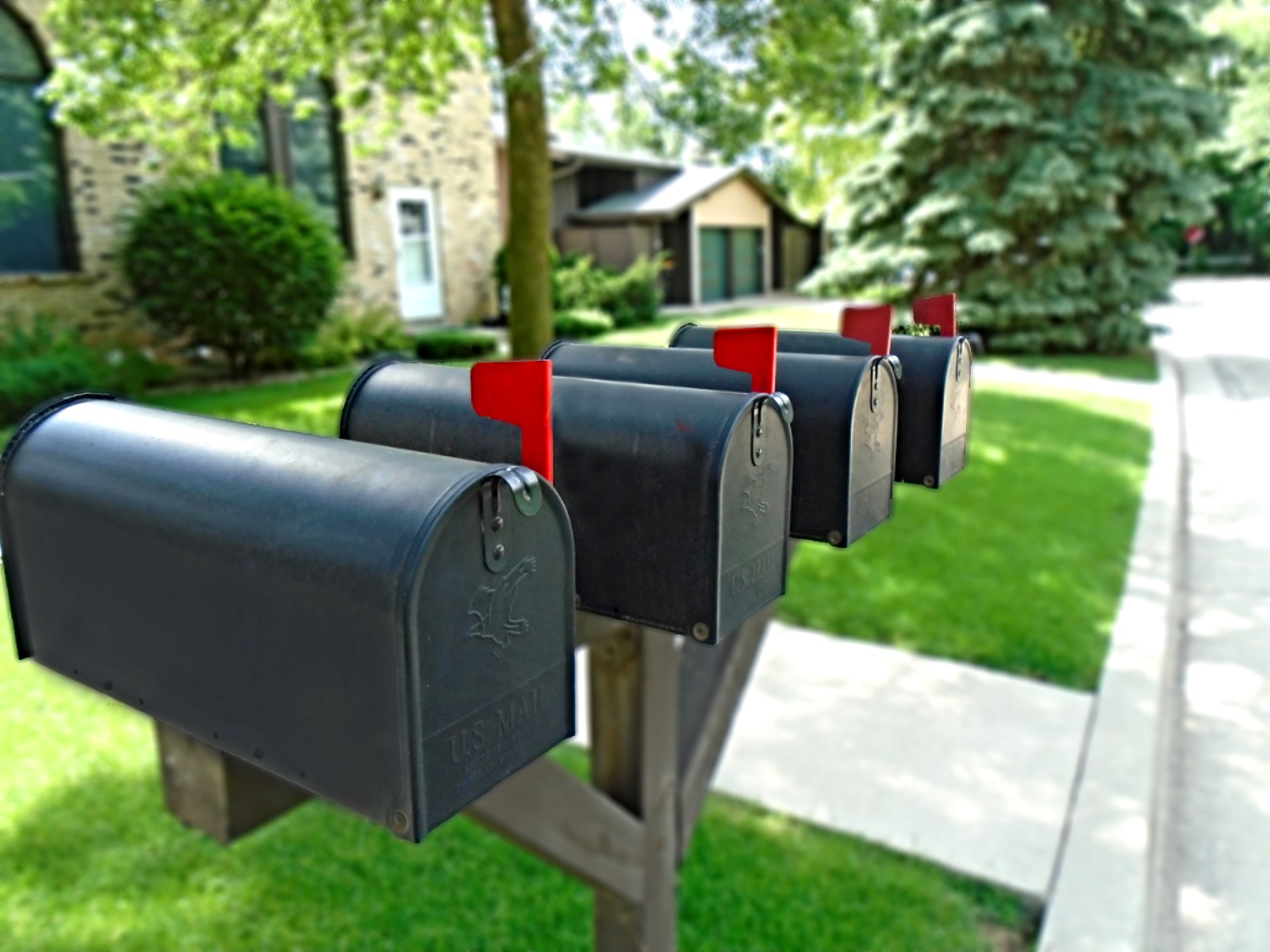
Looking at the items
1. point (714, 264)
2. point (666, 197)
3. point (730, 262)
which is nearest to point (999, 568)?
point (666, 197)

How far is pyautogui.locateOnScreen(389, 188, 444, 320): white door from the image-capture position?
15492 millimetres

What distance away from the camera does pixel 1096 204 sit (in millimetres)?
13258

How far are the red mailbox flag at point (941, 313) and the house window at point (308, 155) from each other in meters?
11.9

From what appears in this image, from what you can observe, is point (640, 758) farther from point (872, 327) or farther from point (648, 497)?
point (648, 497)

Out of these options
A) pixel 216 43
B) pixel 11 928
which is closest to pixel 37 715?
pixel 11 928

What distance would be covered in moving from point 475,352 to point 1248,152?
19492 millimetres

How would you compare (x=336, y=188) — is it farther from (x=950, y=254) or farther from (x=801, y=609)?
(x=801, y=609)

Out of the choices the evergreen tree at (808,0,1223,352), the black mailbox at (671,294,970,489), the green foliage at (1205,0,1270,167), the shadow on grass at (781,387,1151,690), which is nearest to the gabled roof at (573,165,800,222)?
the evergreen tree at (808,0,1223,352)

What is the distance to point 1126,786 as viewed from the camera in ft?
11.4

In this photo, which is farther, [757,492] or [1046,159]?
[1046,159]

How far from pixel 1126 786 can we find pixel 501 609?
→ 11.4 ft

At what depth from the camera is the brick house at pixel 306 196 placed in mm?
9875

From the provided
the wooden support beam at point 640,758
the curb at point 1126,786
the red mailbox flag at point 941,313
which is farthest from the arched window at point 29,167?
the red mailbox flag at point 941,313

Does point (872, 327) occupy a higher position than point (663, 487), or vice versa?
point (872, 327)
